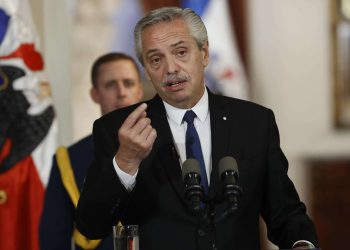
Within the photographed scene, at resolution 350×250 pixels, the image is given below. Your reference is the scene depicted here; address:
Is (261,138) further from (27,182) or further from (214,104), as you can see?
(27,182)

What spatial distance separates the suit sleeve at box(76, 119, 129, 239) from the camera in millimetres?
2555

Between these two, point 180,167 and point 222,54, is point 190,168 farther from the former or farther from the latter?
point 222,54

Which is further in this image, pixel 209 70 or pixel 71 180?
pixel 209 70

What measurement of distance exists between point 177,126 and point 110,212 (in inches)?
16.2

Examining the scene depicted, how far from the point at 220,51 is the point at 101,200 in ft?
15.1

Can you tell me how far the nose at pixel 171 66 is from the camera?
2.69m

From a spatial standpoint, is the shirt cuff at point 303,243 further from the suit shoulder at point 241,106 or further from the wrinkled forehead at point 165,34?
the wrinkled forehead at point 165,34

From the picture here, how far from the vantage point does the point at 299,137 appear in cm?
768

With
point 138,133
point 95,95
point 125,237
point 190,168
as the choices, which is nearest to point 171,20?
point 138,133

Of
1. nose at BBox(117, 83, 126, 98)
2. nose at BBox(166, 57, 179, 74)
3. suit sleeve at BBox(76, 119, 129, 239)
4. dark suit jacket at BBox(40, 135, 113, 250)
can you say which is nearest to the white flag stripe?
nose at BBox(117, 83, 126, 98)

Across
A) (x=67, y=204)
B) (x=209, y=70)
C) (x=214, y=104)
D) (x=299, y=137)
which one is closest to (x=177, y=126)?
(x=214, y=104)

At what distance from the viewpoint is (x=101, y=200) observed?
257 centimetres

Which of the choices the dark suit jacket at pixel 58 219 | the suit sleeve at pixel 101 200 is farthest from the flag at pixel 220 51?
the suit sleeve at pixel 101 200

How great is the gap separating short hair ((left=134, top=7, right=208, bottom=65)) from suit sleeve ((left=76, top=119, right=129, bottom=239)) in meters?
0.46
